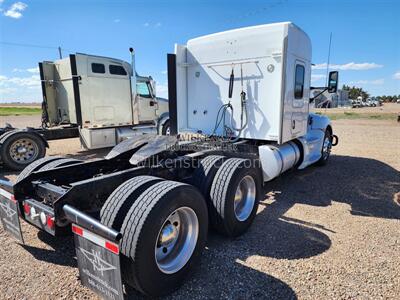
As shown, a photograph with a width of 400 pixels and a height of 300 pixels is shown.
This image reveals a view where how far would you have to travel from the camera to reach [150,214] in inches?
89.8

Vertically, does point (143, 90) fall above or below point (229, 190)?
above

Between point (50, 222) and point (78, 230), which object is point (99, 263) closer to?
point (78, 230)

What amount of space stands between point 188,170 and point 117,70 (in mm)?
7337

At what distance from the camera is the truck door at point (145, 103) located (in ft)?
34.7

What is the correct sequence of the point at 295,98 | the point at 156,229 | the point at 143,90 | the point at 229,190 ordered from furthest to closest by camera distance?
the point at 143,90, the point at 295,98, the point at 229,190, the point at 156,229

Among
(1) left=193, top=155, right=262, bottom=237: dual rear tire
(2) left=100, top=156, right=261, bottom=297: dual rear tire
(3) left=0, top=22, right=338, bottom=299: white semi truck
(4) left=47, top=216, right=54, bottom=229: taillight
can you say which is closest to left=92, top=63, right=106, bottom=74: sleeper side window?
(3) left=0, top=22, right=338, bottom=299: white semi truck

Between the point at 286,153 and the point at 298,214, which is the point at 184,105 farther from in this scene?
the point at 298,214

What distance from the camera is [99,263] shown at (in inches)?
82.4

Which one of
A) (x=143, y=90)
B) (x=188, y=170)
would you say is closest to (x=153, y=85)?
(x=143, y=90)

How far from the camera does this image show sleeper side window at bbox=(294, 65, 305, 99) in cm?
540

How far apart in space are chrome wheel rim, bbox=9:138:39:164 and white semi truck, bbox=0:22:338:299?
4.28 meters

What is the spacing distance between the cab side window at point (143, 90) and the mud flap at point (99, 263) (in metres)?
8.92

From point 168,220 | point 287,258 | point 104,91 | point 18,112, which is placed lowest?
point 18,112

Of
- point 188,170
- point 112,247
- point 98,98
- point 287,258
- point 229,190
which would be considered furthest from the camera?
point 98,98
